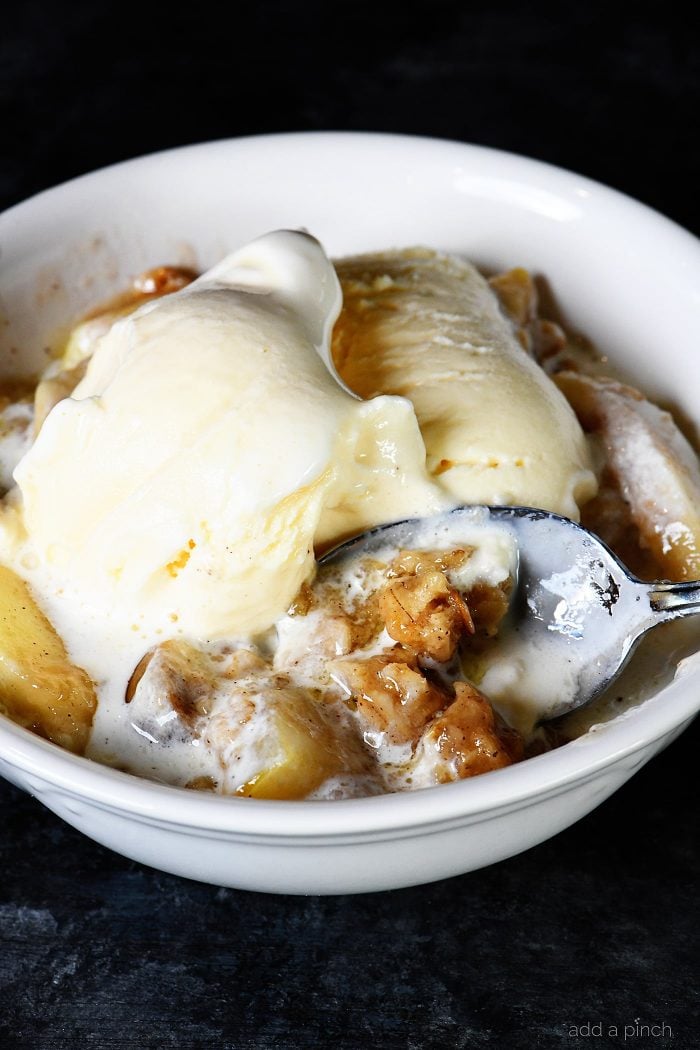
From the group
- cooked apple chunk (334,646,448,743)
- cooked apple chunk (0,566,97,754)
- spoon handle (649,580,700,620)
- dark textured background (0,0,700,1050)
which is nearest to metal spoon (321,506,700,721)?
spoon handle (649,580,700,620)

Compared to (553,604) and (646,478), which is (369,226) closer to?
(646,478)

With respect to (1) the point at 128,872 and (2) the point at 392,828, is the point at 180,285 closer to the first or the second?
(1) the point at 128,872

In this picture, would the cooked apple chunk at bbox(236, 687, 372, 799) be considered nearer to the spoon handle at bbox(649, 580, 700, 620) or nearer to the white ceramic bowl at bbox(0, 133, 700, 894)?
the spoon handle at bbox(649, 580, 700, 620)

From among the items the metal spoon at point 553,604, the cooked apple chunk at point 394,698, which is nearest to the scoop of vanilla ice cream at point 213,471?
the metal spoon at point 553,604

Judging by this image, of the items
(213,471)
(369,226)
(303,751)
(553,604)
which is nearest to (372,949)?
(303,751)

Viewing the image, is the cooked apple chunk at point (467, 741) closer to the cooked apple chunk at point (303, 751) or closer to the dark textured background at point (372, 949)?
the cooked apple chunk at point (303, 751)

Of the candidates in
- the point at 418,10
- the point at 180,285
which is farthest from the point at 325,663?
the point at 418,10
